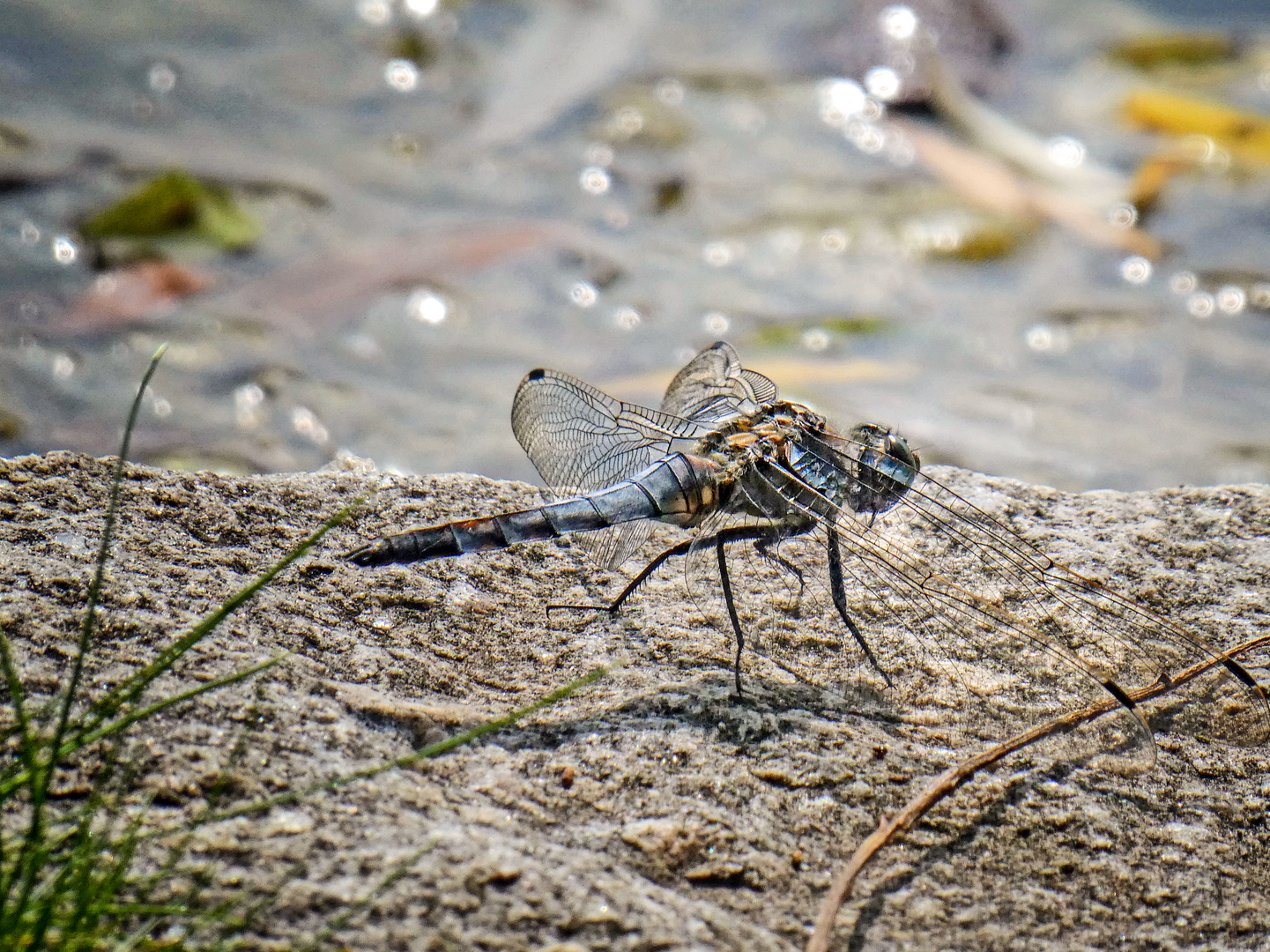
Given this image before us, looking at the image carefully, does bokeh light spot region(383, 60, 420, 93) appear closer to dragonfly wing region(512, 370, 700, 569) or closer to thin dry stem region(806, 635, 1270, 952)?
dragonfly wing region(512, 370, 700, 569)

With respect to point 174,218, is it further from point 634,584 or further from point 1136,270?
point 1136,270

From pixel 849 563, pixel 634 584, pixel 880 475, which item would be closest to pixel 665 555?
pixel 634 584

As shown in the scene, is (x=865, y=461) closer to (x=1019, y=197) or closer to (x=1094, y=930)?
(x=1094, y=930)

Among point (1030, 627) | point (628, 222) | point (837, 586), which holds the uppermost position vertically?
point (628, 222)

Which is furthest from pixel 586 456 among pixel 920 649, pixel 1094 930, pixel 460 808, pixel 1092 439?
pixel 1092 439

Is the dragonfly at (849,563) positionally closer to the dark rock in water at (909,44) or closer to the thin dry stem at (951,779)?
the thin dry stem at (951,779)

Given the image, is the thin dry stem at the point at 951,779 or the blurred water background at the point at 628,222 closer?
the thin dry stem at the point at 951,779

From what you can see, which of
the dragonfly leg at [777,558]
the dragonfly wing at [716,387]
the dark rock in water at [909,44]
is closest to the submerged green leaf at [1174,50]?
the dark rock in water at [909,44]
